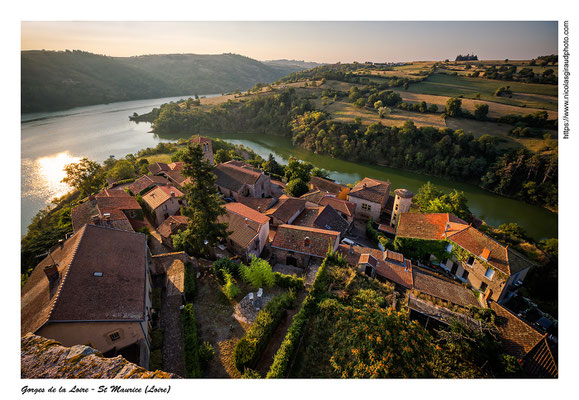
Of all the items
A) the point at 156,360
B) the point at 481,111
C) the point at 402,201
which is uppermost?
the point at 481,111

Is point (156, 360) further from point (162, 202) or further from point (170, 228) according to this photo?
point (162, 202)

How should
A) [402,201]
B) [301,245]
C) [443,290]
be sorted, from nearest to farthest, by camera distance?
1. [443,290]
2. [301,245]
3. [402,201]

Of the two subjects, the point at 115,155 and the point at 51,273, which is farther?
the point at 115,155

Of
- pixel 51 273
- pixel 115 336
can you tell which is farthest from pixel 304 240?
pixel 51 273

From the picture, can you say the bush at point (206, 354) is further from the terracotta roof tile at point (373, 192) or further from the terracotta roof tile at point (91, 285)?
the terracotta roof tile at point (373, 192)

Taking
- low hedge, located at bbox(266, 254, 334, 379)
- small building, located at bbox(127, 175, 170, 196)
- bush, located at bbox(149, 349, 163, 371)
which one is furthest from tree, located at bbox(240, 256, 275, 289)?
small building, located at bbox(127, 175, 170, 196)

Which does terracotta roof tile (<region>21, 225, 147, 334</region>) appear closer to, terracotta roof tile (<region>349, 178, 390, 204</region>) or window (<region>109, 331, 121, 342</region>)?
window (<region>109, 331, 121, 342</region>)
